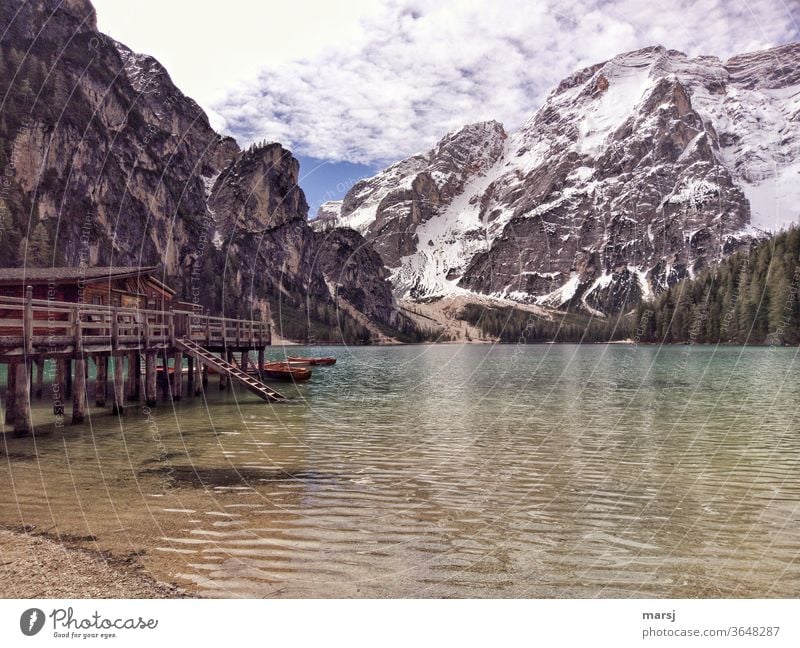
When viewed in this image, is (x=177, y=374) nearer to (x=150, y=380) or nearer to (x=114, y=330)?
(x=150, y=380)

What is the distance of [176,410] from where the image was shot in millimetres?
29031

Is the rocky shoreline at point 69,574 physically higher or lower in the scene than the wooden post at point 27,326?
lower

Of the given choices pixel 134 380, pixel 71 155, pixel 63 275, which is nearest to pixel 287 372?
pixel 134 380

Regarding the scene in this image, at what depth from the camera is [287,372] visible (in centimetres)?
4641

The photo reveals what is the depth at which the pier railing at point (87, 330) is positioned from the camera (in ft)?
64.0

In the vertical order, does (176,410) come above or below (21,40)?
below

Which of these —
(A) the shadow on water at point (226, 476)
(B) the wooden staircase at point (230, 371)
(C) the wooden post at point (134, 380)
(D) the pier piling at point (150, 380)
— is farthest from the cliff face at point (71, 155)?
(A) the shadow on water at point (226, 476)

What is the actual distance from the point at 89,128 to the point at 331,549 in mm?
183973

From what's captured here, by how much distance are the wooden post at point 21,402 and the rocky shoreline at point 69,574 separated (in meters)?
12.5

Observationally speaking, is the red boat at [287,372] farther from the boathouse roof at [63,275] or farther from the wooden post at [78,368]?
the wooden post at [78,368]

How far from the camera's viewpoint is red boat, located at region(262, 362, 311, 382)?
1800 inches

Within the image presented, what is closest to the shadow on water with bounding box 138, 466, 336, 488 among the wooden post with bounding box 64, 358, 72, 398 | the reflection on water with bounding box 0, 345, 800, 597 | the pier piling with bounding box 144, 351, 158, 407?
the reflection on water with bounding box 0, 345, 800, 597

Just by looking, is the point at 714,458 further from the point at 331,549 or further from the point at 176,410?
the point at 176,410

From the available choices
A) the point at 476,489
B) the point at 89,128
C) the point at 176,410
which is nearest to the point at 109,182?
the point at 89,128
